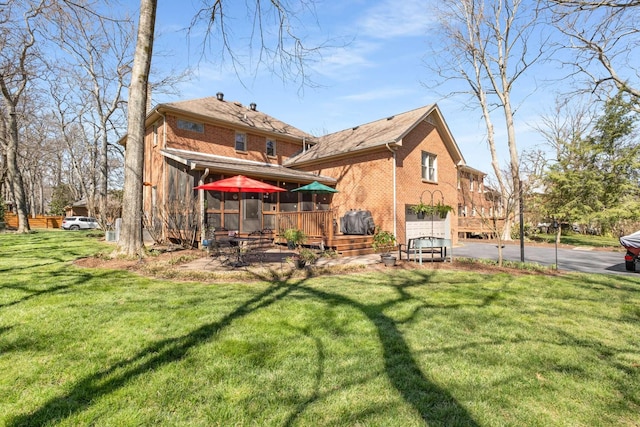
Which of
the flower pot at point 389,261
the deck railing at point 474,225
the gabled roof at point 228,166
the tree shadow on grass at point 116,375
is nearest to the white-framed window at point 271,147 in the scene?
the gabled roof at point 228,166

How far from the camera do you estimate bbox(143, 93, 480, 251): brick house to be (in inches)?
538

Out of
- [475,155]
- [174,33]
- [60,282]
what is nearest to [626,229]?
[475,155]

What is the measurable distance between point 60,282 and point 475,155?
25165 millimetres

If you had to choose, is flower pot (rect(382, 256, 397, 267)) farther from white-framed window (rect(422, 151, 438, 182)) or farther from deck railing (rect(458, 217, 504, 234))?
deck railing (rect(458, 217, 504, 234))

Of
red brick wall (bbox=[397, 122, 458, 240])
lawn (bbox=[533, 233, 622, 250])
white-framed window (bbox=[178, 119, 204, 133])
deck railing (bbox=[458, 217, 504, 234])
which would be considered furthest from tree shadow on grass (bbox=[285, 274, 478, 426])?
deck railing (bbox=[458, 217, 504, 234])

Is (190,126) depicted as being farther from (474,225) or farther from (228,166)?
(474,225)

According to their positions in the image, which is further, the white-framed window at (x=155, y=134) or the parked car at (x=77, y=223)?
the parked car at (x=77, y=223)

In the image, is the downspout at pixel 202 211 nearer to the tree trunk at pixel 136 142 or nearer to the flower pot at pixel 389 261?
the tree trunk at pixel 136 142

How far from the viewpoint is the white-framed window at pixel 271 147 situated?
1888cm

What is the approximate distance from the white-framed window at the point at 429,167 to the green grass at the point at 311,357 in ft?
37.7

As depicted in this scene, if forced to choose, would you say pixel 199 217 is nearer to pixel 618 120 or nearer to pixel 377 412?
pixel 377 412

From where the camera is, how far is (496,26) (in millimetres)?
18734

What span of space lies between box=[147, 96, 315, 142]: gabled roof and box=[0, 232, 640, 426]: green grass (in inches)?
424

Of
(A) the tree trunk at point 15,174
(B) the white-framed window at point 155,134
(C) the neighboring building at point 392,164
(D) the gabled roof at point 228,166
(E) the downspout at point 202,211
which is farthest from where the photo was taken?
(A) the tree trunk at point 15,174
